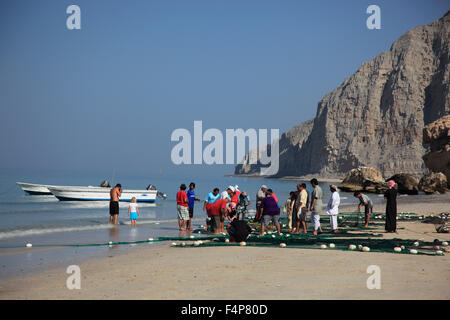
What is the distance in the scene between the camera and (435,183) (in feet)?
148

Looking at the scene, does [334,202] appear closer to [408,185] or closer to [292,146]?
[408,185]

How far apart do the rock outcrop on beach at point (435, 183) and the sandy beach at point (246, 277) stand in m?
38.1

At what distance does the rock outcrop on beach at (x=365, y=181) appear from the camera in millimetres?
57412

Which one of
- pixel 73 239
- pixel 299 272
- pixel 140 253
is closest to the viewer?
pixel 299 272

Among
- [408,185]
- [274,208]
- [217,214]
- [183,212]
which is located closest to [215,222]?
[217,214]

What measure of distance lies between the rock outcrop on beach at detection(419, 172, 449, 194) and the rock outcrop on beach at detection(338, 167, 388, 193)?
10.1 metres

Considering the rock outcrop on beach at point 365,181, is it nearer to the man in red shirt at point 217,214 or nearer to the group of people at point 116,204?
the group of people at point 116,204

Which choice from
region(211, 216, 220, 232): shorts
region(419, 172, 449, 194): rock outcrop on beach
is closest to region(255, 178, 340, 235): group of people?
region(211, 216, 220, 232): shorts

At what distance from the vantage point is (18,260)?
11398 mm

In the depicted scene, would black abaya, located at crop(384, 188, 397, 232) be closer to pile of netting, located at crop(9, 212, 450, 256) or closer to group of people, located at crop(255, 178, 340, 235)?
pile of netting, located at crop(9, 212, 450, 256)

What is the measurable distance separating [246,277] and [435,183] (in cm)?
4187
